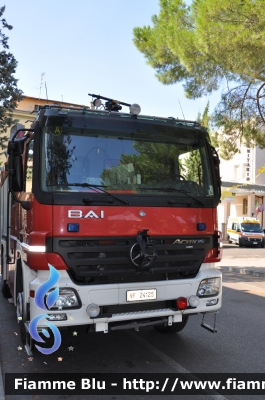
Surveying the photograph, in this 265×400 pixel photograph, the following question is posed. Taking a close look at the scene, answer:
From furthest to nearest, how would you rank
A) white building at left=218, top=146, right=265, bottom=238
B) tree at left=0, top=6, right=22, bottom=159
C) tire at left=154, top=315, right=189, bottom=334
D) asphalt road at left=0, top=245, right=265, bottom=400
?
white building at left=218, top=146, right=265, bottom=238
tree at left=0, top=6, right=22, bottom=159
tire at left=154, top=315, right=189, bottom=334
asphalt road at left=0, top=245, right=265, bottom=400

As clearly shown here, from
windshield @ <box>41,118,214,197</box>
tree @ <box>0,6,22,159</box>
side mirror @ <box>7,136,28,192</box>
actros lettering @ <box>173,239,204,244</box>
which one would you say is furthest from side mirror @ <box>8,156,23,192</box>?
tree @ <box>0,6,22,159</box>

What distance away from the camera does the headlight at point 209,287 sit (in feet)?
15.5

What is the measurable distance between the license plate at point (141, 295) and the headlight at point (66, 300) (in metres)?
0.56

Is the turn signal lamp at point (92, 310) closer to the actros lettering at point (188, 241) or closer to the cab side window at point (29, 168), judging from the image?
the actros lettering at point (188, 241)

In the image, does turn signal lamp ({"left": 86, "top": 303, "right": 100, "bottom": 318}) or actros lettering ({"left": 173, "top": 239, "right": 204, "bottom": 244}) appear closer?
turn signal lamp ({"left": 86, "top": 303, "right": 100, "bottom": 318})

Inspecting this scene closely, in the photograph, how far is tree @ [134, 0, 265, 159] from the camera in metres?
10.5

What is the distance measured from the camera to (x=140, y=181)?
15.2ft

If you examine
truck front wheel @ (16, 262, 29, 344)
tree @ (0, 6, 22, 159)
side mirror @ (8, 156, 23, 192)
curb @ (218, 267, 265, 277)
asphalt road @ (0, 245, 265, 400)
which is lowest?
curb @ (218, 267, 265, 277)

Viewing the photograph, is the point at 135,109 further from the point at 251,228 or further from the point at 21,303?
the point at 251,228

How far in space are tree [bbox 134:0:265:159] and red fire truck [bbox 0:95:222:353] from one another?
6.81 meters

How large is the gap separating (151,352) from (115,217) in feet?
6.34

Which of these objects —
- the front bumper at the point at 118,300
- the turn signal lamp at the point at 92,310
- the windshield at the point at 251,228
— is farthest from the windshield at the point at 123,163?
the windshield at the point at 251,228

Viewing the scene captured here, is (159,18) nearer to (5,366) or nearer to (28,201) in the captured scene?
(28,201)

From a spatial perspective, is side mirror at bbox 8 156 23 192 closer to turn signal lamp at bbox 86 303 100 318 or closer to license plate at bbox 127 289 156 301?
turn signal lamp at bbox 86 303 100 318
